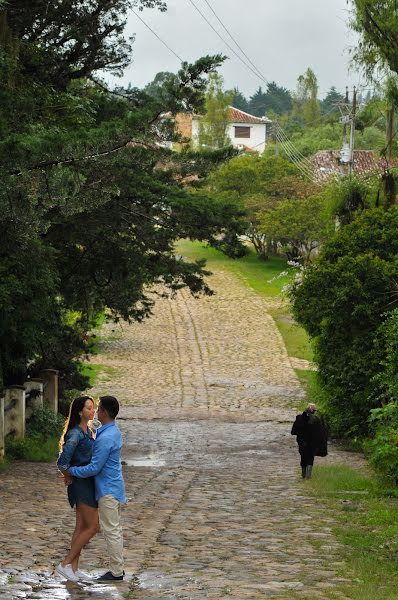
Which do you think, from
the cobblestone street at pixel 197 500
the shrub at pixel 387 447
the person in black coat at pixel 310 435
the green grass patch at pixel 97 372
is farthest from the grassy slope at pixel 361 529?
the green grass patch at pixel 97 372

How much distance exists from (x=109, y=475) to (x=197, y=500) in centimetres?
649

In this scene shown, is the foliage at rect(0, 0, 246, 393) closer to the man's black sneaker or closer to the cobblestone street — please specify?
the cobblestone street

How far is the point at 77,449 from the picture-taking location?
9484mm

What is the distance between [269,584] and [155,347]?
111 feet

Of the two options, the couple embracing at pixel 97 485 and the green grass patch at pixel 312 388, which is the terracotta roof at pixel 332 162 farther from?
the couple embracing at pixel 97 485

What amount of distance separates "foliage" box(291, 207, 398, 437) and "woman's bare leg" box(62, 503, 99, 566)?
44.9 feet

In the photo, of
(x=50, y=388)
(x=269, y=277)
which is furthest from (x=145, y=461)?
(x=269, y=277)

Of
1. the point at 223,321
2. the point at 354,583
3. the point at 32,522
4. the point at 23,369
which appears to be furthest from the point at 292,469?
the point at 223,321

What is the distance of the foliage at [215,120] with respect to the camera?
8525 centimetres

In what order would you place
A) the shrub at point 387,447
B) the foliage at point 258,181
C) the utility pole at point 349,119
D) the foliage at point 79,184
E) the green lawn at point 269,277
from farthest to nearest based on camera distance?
the foliage at point 258,181, the green lawn at point 269,277, the utility pole at point 349,119, the shrub at point 387,447, the foliage at point 79,184

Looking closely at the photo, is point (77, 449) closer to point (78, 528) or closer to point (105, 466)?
point (105, 466)

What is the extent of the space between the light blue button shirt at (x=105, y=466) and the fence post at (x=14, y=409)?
10731 mm

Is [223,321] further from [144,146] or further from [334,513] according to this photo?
[334,513]

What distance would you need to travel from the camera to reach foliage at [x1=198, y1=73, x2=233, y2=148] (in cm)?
8525
